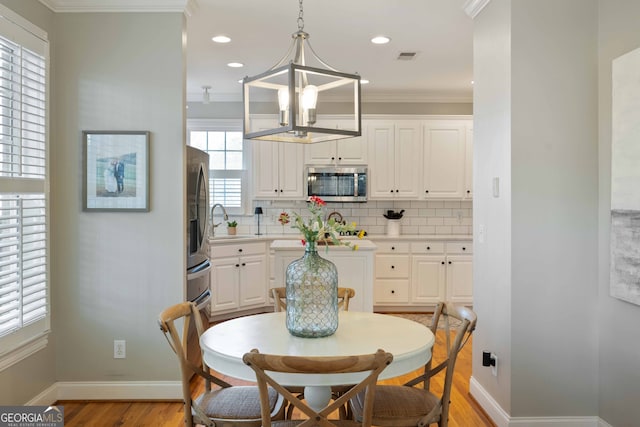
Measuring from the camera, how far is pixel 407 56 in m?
4.50

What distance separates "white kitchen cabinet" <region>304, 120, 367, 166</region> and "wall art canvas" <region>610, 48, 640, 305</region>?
11.5 ft

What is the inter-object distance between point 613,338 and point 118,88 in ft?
10.9

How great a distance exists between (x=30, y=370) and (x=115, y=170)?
4.33ft

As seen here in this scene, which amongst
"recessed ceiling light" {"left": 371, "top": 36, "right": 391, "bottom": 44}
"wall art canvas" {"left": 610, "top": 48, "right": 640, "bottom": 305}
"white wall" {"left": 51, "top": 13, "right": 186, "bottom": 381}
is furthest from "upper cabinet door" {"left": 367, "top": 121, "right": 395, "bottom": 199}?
"wall art canvas" {"left": 610, "top": 48, "right": 640, "bottom": 305}

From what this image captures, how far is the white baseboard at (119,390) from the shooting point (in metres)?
3.24

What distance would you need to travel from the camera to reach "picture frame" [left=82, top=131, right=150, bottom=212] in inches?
127

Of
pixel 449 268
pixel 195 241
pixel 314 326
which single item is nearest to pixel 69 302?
pixel 195 241

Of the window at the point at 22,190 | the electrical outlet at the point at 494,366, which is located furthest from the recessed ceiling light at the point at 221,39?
the electrical outlet at the point at 494,366

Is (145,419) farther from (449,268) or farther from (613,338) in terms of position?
(449,268)

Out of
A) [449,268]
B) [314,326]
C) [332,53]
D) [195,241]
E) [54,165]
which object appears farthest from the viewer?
[449,268]

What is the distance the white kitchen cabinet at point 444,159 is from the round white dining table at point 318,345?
12.5 ft

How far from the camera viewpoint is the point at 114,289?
10.7 feet

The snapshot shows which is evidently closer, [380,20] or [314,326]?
[314,326]

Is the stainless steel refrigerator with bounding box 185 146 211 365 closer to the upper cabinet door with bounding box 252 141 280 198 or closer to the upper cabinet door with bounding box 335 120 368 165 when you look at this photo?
the upper cabinet door with bounding box 252 141 280 198
